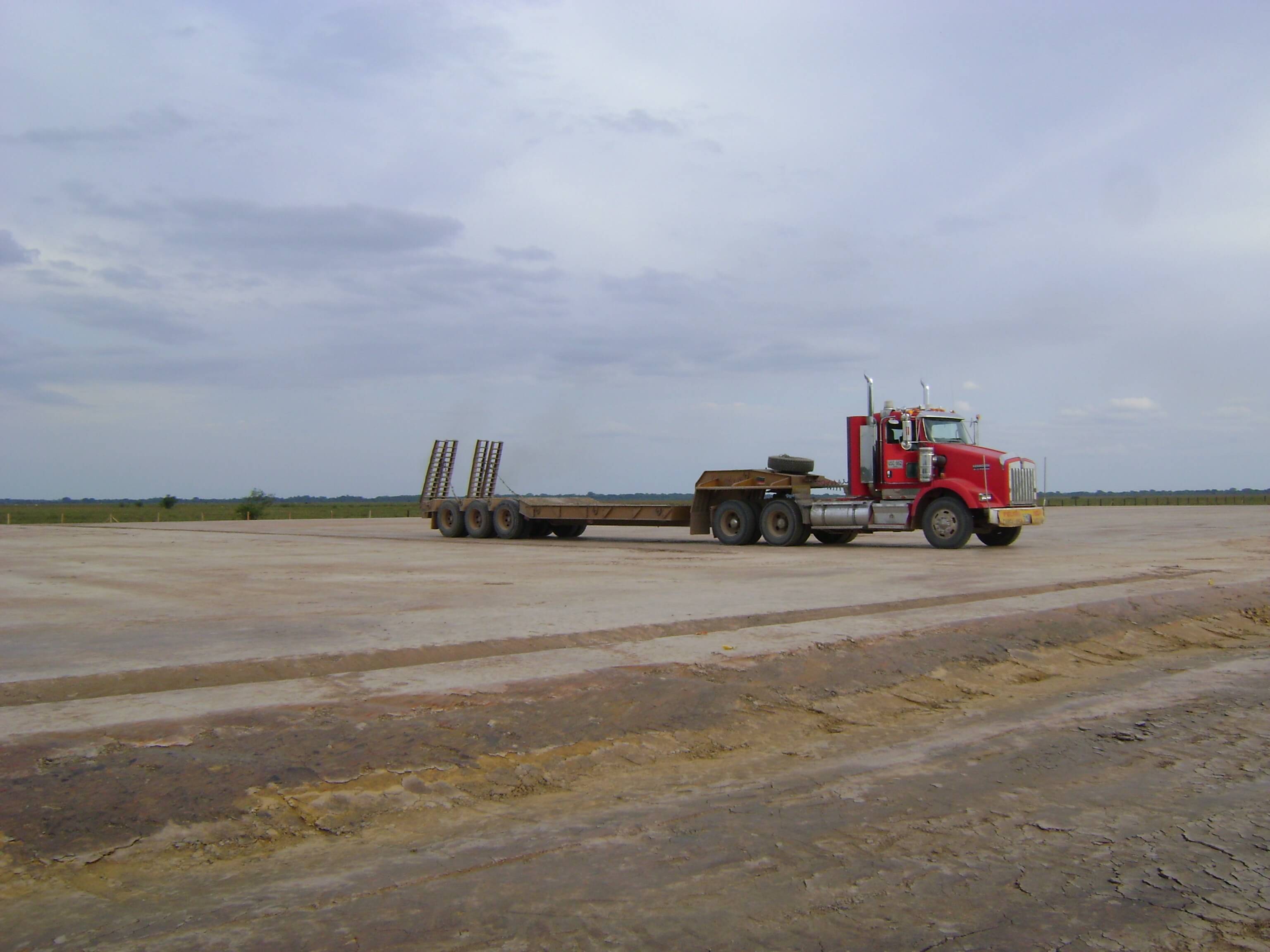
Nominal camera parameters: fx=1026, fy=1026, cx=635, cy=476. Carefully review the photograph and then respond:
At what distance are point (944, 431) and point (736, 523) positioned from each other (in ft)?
16.9

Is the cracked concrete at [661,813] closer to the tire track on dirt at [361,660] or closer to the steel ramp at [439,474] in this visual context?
the tire track on dirt at [361,660]

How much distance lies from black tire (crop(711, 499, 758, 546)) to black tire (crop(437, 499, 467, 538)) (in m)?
7.67

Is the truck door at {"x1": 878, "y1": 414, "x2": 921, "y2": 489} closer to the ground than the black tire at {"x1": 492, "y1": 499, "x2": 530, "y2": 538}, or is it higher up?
higher up

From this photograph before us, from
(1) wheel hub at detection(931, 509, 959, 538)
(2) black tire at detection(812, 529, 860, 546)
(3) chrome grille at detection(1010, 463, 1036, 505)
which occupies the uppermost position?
(3) chrome grille at detection(1010, 463, 1036, 505)

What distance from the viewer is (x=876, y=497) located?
22.3 m

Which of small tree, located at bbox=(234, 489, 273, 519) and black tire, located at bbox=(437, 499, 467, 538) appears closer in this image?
black tire, located at bbox=(437, 499, 467, 538)

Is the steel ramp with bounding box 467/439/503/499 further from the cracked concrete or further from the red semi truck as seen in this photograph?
the cracked concrete

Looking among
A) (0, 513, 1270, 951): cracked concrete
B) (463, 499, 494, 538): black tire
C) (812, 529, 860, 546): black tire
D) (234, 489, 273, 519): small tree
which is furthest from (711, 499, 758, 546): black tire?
(234, 489, 273, 519): small tree

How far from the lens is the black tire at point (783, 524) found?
75.5 feet

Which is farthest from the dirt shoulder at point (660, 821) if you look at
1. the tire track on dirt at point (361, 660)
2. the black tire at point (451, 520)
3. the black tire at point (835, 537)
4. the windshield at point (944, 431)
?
the black tire at point (451, 520)

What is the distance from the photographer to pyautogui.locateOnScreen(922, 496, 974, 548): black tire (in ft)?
68.3

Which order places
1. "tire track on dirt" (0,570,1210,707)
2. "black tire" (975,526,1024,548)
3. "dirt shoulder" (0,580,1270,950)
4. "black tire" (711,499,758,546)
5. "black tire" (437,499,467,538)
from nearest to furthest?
"dirt shoulder" (0,580,1270,950) → "tire track on dirt" (0,570,1210,707) → "black tire" (975,526,1024,548) → "black tire" (711,499,758,546) → "black tire" (437,499,467,538)

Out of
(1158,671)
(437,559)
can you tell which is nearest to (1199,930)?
(1158,671)

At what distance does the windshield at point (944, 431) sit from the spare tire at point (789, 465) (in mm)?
3042
